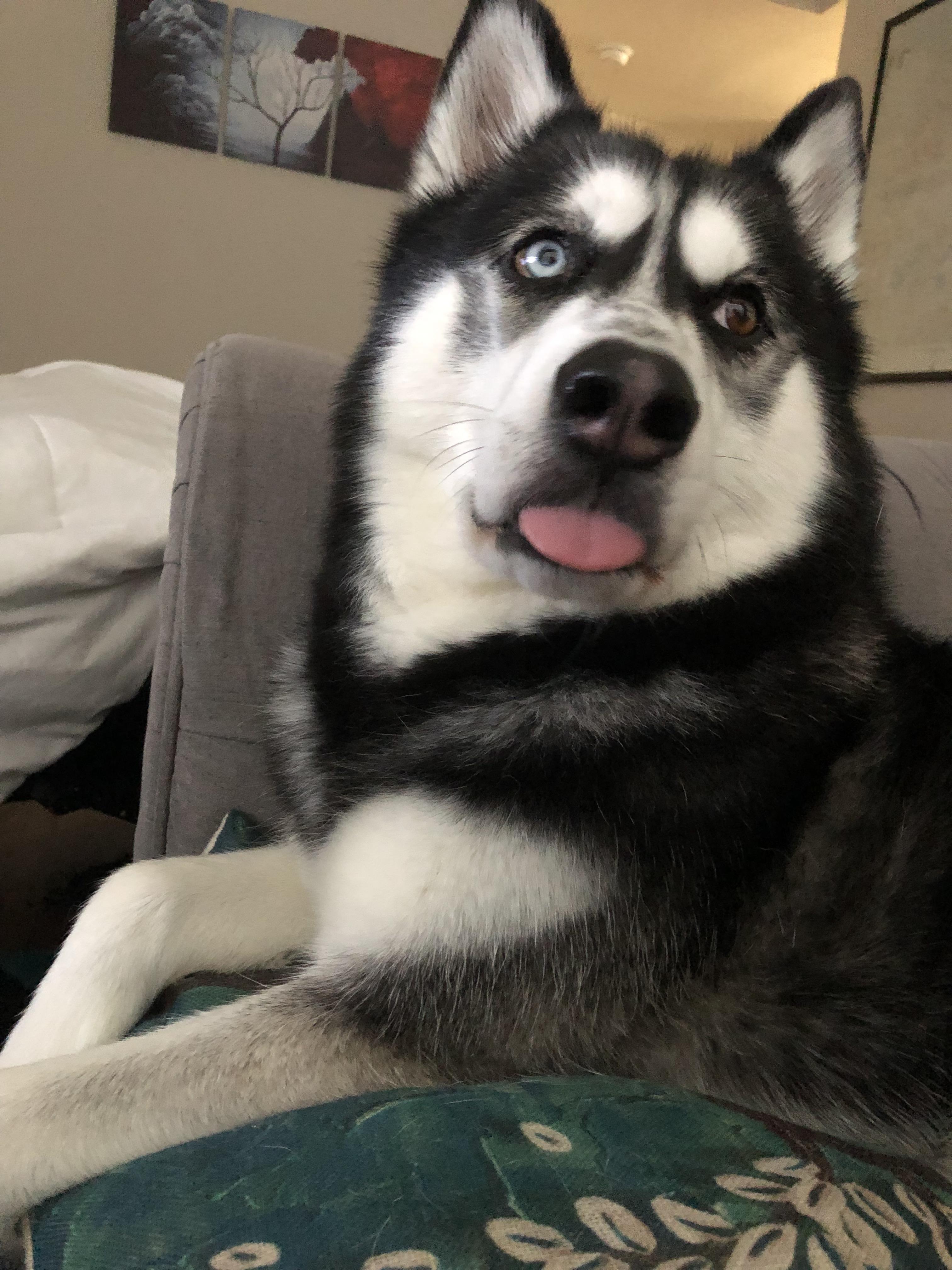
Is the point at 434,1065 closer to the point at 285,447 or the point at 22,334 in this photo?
the point at 285,447

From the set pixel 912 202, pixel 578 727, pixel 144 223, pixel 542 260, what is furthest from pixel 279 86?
pixel 578 727

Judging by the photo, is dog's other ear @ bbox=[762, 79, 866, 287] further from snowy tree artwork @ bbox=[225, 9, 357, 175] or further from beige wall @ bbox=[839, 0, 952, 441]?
snowy tree artwork @ bbox=[225, 9, 357, 175]

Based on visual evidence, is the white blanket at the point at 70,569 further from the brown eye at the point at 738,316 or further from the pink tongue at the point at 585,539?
the brown eye at the point at 738,316

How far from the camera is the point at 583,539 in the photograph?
33.9 inches

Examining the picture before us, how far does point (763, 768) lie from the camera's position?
35.2 inches

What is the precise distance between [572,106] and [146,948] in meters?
1.24

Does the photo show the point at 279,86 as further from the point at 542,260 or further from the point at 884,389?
the point at 542,260

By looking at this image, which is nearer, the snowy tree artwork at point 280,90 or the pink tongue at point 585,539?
the pink tongue at point 585,539

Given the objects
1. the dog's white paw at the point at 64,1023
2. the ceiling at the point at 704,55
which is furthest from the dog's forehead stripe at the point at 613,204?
the ceiling at the point at 704,55

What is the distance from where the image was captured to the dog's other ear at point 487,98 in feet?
3.66

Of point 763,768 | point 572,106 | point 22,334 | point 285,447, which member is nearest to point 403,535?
point 285,447

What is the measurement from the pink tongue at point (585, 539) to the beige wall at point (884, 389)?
8.33 feet

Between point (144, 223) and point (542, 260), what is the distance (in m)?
2.97

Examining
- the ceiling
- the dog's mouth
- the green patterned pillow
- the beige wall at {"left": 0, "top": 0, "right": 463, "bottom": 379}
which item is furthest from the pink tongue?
the ceiling
